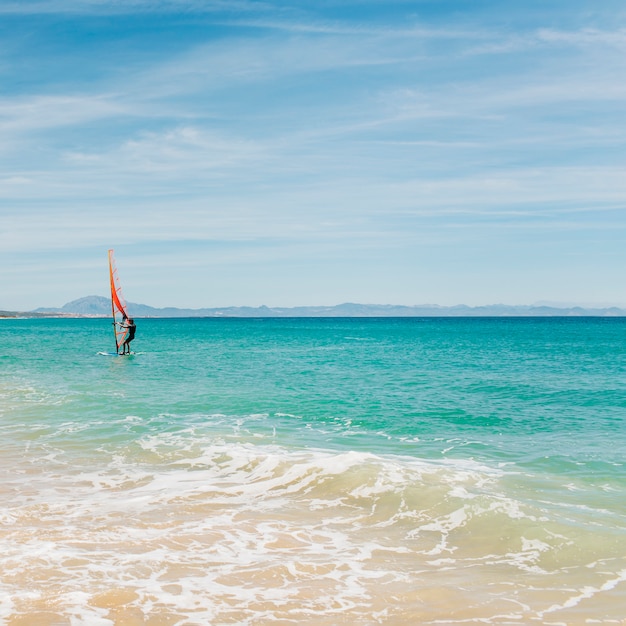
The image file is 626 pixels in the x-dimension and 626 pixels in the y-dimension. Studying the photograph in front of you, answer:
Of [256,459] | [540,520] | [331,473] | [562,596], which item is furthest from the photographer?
[256,459]

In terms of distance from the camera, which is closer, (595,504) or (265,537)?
(265,537)

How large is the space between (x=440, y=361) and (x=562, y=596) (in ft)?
131

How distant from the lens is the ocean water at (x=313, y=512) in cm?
790

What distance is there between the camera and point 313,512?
38.6ft

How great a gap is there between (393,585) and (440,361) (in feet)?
131

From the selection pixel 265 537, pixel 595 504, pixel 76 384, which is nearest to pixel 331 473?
pixel 265 537

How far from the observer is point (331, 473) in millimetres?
14047

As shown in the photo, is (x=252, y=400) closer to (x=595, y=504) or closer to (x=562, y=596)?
(x=595, y=504)

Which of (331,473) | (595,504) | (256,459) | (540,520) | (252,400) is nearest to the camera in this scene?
(540,520)

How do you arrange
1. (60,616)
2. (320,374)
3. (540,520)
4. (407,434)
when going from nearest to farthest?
1. (60,616)
2. (540,520)
3. (407,434)
4. (320,374)

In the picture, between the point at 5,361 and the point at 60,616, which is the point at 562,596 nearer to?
the point at 60,616

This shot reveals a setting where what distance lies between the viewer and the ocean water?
7.90 m

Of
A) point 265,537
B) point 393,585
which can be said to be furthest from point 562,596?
point 265,537

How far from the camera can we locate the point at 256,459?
15.5 metres
